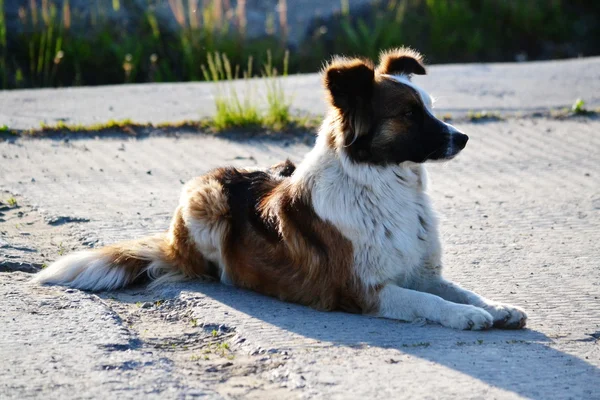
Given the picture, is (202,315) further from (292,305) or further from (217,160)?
(217,160)

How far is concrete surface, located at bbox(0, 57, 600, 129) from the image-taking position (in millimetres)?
11203

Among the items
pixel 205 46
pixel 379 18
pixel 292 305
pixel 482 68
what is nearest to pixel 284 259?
pixel 292 305

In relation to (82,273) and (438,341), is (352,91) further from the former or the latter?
(82,273)

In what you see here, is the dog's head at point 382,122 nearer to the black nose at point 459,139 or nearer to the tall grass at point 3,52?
the black nose at point 459,139

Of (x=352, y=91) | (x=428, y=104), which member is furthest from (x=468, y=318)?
(x=352, y=91)

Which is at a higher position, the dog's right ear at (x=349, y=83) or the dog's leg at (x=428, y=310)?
the dog's right ear at (x=349, y=83)

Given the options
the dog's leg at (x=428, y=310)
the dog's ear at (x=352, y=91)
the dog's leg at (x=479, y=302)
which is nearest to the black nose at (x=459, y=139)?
the dog's ear at (x=352, y=91)

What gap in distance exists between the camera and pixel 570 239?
723 centimetres

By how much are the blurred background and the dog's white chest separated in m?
8.13

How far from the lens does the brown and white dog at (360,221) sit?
5.75m

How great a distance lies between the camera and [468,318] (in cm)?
539

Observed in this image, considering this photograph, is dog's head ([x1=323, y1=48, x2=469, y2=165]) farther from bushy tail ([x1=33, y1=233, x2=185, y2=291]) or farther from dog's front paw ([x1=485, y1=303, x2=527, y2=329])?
bushy tail ([x1=33, y1=233, x2=185, y2=291])

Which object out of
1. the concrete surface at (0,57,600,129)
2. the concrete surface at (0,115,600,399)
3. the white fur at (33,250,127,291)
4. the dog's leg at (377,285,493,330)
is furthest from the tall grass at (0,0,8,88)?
the dog's leg at (377,285,493,330)

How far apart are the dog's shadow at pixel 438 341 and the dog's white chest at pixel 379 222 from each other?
1.23 feet
